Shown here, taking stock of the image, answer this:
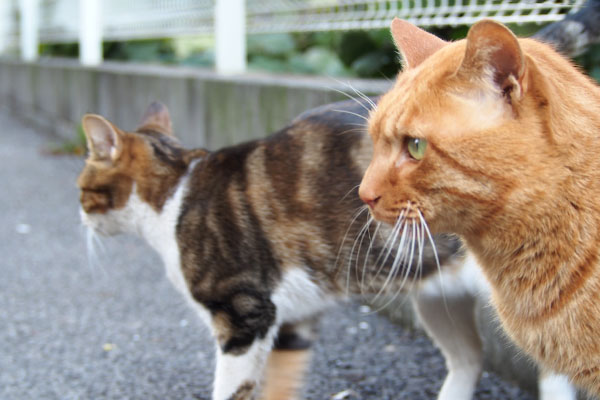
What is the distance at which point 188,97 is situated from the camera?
239 inches

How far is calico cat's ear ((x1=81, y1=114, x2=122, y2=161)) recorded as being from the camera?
309 centimetres

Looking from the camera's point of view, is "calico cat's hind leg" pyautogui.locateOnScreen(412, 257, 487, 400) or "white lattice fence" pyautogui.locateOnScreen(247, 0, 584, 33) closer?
"calico cat's hind leg" pyautogui.locateOnScreen(412, 257, 487, 400)

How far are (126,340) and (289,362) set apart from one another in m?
1.09

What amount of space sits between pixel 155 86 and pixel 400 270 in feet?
14.8

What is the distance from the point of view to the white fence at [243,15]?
3.95m

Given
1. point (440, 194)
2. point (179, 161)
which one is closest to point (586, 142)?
point (440, 194)

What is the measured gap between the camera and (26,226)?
568 cm

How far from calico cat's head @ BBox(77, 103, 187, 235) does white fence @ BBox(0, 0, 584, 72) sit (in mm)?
1711

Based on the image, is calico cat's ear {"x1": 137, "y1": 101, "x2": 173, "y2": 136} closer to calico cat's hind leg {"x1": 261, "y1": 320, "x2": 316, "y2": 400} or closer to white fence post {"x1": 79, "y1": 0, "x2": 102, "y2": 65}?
calico cat's hind leg {"x1": 261, "y1": 320, "x2": 316, "y2": 400}

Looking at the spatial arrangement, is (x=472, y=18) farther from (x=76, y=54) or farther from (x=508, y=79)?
(x=76, y=54)

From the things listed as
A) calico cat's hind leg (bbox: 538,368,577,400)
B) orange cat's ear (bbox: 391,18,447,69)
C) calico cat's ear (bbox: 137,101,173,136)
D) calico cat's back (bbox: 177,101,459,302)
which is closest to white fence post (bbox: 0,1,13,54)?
calico cat's ear (bbox: 137,101,173,136)

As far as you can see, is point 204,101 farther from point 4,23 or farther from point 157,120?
point 4,23

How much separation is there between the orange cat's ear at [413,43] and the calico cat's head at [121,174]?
1.26m

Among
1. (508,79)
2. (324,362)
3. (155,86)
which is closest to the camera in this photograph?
(508,79)
